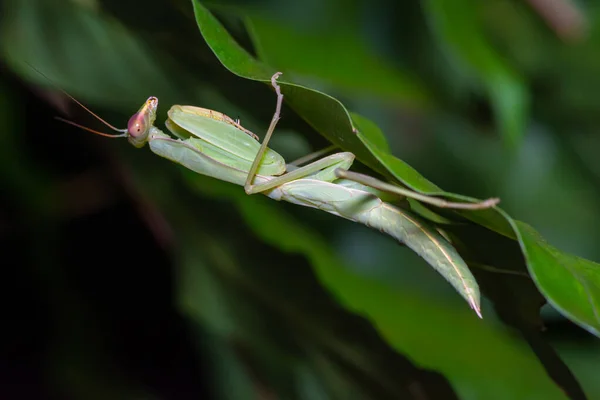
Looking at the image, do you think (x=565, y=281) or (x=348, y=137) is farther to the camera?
(x=348, y=137)

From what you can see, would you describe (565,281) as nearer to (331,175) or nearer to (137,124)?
(331,175)

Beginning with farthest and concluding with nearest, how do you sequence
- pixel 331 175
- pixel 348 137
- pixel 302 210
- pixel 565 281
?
1. pixel 302 210
2. pixel 331 175
3. pixel 348 137
4. pixel 565 281

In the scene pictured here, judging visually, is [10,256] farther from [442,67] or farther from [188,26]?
[442,67]

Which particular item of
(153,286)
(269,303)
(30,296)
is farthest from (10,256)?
A: (269,303)

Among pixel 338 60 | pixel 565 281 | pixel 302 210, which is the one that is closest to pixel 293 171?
pixel 565 281

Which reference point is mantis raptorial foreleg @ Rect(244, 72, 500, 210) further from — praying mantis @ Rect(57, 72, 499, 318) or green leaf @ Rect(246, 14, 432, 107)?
green leaf @ Rect(246, 14, 432, 107)

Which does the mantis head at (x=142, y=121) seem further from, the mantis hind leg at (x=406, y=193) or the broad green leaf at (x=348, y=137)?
the mantis hind leg at (x=406, y=193)

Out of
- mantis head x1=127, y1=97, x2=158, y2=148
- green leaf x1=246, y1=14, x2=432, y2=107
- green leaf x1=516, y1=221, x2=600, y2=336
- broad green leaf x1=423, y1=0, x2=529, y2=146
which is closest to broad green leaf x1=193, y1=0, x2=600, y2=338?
green leaf x1=516, y1=221, x2=600, y2=336
